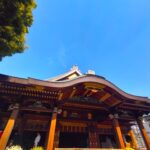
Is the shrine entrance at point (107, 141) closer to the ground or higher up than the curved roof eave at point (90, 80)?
closer to the ground

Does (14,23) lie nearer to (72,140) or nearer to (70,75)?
(70,75)

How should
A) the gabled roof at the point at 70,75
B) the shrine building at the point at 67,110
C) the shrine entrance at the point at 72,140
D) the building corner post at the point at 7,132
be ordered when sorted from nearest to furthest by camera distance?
the building corner post at the point at 7,132, the shrine building at the point at 67,110, the shrine entrance at the point at 72,140, the gabled roof at the point at 70,75

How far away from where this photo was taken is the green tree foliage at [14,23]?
6.54 metres

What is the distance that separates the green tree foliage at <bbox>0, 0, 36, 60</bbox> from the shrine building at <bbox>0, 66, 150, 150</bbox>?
1564mm

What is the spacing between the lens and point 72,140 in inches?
498

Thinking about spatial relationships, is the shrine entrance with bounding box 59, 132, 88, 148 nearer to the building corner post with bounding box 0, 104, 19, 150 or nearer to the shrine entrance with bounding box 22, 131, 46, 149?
the shrine entrance with bounding box 22, 131, 46, 149

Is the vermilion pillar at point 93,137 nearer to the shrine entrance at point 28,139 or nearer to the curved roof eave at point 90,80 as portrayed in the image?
the shrine entrance at point 28,139

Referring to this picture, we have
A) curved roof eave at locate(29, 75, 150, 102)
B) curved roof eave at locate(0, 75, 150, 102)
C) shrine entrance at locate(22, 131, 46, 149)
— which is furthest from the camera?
shrine entrance at locate(22, 131, 46, 149)

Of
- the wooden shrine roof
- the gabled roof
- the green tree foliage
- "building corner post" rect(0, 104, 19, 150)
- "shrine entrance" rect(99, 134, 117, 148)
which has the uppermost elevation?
the gabled roof

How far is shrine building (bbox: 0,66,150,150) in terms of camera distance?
7.75 m

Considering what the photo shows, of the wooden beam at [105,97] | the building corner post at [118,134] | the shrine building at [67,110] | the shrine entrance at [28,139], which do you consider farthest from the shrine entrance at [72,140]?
the wooden beam at [105,97]

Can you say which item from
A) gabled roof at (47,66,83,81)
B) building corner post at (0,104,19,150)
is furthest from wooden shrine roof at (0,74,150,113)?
gabled roof at (47,66,83,81)

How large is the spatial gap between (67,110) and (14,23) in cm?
696

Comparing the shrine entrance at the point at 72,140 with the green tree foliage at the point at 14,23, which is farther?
the shrine entrance at the point at 72,140
